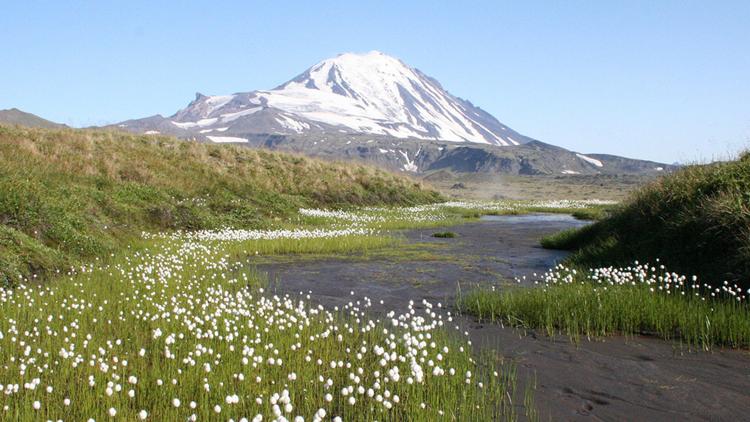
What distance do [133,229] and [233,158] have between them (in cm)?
1833

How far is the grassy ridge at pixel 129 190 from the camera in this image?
14.5 meters

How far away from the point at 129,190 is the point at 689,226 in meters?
20.0

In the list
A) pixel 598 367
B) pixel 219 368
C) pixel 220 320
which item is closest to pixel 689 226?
pixel 598 367

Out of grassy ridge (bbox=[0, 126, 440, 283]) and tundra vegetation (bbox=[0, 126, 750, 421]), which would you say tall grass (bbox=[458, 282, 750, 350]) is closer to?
tundra vegetation (bbox=[0, 126, 750, 421])

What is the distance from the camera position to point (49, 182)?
62.2ft

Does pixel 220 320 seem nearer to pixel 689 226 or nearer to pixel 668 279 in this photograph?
pixel 668 279

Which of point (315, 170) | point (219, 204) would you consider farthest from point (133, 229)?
point (315, 170)

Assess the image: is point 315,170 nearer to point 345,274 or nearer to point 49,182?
point 49,182

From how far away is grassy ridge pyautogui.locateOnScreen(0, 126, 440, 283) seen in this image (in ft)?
47.4

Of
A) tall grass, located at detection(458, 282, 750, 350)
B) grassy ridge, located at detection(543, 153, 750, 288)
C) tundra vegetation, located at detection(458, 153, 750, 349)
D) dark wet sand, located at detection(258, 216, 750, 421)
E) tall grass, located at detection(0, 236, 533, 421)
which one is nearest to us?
tall grass, located at detection(0, 236, 533, 421)

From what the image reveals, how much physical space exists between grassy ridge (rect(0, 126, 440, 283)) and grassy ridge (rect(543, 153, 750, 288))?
1379 cm

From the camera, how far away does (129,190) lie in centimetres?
2320

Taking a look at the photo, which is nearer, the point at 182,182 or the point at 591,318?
the point at 591,318

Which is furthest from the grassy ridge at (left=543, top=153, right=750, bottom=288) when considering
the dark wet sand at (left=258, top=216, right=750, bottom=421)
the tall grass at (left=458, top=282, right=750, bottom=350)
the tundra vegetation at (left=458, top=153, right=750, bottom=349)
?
the dark wet sand at (left=258, top=216, right=750, bottom=421)
